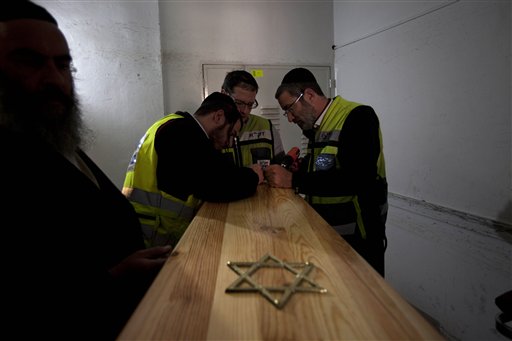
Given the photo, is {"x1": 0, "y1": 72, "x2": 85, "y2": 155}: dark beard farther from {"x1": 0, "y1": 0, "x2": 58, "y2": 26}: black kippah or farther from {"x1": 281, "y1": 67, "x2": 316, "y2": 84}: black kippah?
{"x1": 281, "y1": 67, "x2": 316, "y2": 84}: black kippah

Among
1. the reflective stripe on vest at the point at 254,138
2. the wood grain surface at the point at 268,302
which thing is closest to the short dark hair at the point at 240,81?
the reflective stripe on vest at the point at 254,138

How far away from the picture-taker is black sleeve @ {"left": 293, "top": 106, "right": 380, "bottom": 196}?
63.9 inches

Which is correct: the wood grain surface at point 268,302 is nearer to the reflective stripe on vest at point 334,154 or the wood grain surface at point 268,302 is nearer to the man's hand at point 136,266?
the man's hand at point 136,266

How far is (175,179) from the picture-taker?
1494mm

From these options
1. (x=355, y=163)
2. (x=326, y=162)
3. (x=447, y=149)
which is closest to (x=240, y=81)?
(x=326, y=162)

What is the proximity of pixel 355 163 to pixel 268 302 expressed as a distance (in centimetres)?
119

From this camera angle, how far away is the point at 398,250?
109 inches

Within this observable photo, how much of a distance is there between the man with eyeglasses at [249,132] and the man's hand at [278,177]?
21.0 inches

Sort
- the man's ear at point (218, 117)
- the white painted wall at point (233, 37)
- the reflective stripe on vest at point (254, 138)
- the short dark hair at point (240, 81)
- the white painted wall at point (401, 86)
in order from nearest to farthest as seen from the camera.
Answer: the man's ear at point (218, 117) < the white painted wall at point (401, 86) < the short dark hair at point (240, 81) < the reflective stripe on vest at point (254, 138) < the white painted wall at point (233, 37)

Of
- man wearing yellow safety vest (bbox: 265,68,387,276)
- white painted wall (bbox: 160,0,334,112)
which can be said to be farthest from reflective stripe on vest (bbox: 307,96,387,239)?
white painted wall (bbox: 160,0,334,112)

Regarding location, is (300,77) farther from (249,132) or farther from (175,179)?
(175,179)

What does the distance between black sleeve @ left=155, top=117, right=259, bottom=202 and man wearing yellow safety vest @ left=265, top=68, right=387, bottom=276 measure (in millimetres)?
405

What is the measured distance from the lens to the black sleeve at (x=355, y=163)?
5.32 ft

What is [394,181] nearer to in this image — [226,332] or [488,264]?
[488,264]
